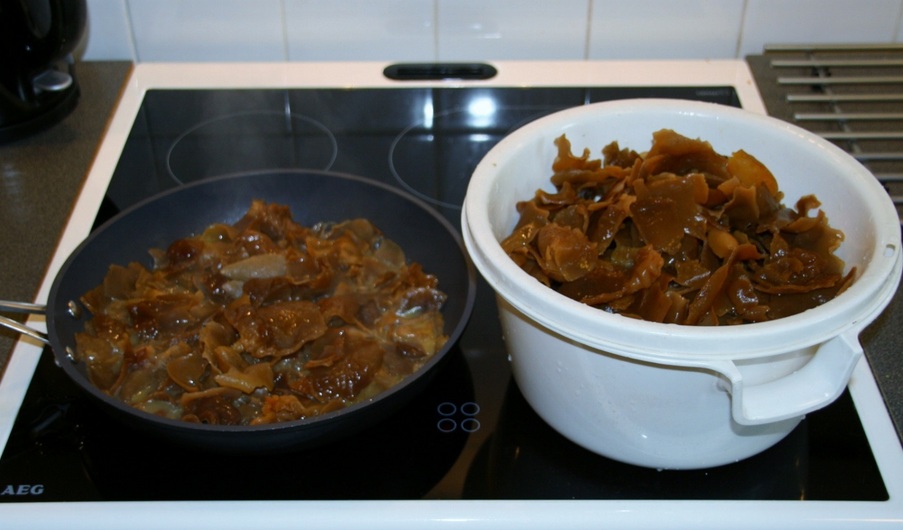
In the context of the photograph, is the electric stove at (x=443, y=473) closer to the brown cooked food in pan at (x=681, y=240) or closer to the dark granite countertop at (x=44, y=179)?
the dark granite countertop at (x=44, y=179)

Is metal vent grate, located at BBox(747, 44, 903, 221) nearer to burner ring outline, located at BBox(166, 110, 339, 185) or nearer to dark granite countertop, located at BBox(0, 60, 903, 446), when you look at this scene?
dark granite countertop, located at BBox(0, 60, 903, 446)

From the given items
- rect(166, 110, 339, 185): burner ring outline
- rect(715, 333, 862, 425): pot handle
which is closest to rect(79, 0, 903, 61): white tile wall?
rect(166, 110, 339, 185): burner ring outline

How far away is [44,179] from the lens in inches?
46.4

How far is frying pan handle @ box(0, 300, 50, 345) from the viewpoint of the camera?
0.83 metres

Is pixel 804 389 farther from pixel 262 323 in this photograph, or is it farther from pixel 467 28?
pixel 467 28

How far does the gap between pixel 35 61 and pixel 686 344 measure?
941mm

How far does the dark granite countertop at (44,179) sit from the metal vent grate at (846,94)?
0.96 metres

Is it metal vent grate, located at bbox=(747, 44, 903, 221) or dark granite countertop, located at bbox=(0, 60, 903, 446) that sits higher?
metal vent grate, located at bbox=(747, 44, 903, 221)

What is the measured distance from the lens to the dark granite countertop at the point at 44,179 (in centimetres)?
103

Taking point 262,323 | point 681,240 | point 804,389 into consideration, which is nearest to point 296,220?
point 262,323

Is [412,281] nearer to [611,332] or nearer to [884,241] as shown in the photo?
[611,332]

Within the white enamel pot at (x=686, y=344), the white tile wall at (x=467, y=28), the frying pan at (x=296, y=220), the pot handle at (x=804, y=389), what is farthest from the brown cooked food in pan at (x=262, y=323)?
the white tile wall at (x=467, y=28)

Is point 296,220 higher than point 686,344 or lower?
lower

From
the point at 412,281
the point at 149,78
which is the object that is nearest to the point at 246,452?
the point at 412,281
